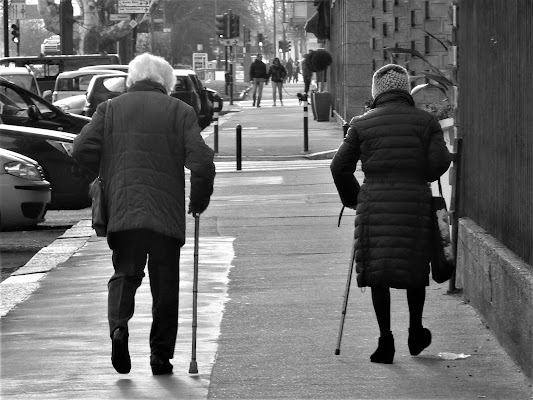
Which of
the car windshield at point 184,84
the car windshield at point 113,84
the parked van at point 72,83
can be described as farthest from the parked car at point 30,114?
the car windshield at point 184,84

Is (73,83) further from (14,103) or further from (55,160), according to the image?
(55,160)

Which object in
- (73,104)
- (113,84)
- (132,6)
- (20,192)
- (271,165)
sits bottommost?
(271,165)

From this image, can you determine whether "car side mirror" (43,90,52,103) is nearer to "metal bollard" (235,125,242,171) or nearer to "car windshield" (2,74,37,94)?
"car windshield" (2,74,37,94)

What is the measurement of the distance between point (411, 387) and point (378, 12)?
76.9 feet

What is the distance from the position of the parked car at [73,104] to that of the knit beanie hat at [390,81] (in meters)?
23.6

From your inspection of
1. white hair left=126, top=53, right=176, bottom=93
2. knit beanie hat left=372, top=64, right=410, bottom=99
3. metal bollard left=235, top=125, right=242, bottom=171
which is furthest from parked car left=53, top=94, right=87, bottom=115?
white hair left=126, top=53, right=176, bottom=93

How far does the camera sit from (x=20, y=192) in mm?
13711

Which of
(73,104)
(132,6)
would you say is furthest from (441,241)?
(132,6)

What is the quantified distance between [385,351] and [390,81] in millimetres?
1477

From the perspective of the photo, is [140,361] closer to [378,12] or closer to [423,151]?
[423,151]

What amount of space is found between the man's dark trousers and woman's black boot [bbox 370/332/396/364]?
1.10m

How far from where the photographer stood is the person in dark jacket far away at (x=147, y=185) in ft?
22.9

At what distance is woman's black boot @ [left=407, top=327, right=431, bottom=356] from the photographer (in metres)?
7.54

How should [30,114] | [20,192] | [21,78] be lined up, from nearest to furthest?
[20,192]
[30,114]
[21,78]
